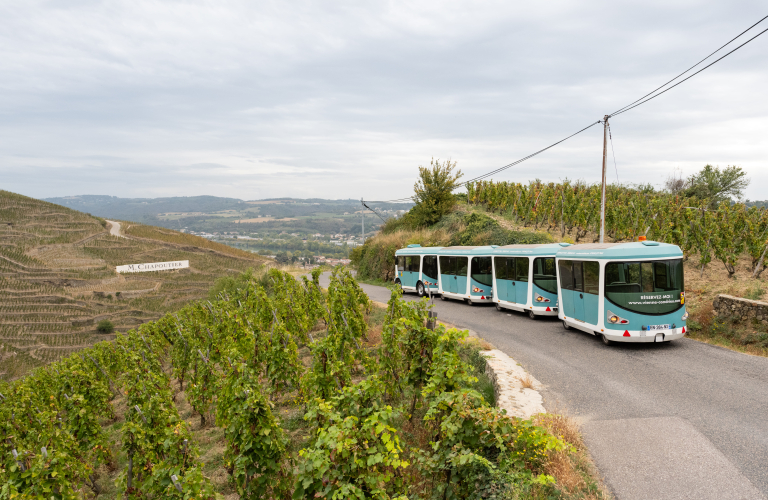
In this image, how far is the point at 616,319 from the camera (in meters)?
10.3

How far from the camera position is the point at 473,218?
29672 millimetres

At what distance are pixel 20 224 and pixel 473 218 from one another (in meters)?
100

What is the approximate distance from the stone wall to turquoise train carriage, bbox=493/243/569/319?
14.0 ft

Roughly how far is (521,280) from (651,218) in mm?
8240

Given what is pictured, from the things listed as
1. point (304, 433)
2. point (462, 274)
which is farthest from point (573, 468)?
point (462, 274)

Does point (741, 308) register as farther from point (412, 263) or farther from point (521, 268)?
point (412, 263)

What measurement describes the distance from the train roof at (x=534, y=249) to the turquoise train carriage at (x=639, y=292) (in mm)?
2632

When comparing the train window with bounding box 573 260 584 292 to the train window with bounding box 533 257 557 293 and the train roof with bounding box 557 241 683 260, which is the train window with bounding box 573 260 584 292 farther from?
the train window with bounding box 533 257 557 293

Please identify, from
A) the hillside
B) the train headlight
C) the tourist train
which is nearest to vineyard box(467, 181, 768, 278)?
the tourist train

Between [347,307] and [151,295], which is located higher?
[347,307]

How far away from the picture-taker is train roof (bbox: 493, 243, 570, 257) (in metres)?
13.9

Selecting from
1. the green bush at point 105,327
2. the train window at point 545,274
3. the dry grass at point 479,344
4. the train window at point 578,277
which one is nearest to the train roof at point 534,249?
the train window at point 545,274

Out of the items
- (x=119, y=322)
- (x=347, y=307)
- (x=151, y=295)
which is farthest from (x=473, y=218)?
(x=151, y=295)

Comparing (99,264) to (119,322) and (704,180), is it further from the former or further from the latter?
(704,180)
